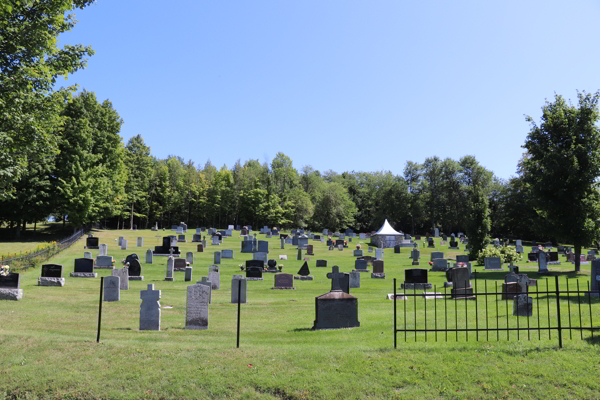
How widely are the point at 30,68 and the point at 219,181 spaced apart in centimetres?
6965

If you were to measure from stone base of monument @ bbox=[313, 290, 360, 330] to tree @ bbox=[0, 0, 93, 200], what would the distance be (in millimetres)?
11603

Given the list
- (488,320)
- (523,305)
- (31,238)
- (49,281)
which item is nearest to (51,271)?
(49,281)

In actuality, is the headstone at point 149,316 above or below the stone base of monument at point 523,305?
below

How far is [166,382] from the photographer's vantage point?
7.48m

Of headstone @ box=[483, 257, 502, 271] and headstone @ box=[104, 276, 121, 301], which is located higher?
headstone @ box=[483, 257, 502, 271]

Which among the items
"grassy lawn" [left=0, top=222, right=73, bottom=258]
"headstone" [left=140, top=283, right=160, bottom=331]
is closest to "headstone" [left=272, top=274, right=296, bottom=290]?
"headstone" [left=140, top=283, right=160, bottom=331]

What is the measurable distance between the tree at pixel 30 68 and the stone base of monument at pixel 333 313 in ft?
38.1

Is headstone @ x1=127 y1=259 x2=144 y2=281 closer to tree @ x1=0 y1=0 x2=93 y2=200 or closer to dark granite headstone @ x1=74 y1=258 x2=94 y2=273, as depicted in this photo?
dark granite headstone @ x1=74 y1=258 x2=94 y2=273

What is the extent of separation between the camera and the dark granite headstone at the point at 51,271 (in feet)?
61.9

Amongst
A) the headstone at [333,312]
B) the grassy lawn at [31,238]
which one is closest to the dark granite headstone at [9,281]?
the headstone at [333,312]

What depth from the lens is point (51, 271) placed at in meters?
19.0

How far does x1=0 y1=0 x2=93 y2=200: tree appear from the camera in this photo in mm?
14883

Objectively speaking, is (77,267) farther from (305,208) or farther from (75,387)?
(305,208)

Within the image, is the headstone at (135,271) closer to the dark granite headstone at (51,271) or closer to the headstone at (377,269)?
the dark granite headstone at (51,271)
